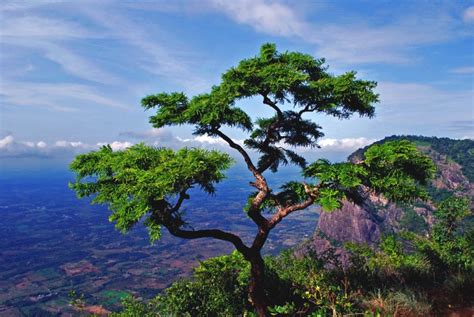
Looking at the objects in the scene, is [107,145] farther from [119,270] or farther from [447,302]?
[119,270]

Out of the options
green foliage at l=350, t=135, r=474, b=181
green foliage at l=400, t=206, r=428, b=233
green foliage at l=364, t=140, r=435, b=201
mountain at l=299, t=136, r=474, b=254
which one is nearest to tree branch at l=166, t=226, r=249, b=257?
green foliage at l=364, t=140, r=435, b=201

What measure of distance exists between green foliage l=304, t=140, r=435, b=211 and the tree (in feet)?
0.07

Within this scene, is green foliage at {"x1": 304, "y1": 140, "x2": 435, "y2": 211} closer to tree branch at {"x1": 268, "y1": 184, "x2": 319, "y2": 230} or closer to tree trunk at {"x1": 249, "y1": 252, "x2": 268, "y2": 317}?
tree branch at {"x1": 268, "y1": 184, "x2": 319, "y2": 230}

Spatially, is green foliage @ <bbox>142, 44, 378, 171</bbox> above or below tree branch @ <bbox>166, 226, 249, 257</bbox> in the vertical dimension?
above

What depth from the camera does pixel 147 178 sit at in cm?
708

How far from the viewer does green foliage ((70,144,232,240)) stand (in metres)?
7.06

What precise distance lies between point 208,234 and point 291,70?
428cm

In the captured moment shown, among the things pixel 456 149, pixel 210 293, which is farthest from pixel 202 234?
pixel 456 149

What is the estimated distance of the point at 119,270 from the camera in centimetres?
15488

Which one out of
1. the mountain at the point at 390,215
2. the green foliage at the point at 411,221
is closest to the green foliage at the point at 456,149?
the mountain at the point at 390,215

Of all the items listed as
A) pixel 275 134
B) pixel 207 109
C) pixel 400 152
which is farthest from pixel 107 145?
pixel 400 152

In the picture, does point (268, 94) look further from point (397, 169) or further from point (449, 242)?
point (449, 242)

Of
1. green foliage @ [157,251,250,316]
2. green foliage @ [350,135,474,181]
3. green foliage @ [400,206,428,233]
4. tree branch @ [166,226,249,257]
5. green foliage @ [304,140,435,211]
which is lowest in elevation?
green foliage @ [400,206,428,233]

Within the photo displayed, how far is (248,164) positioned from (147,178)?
11.9ft
